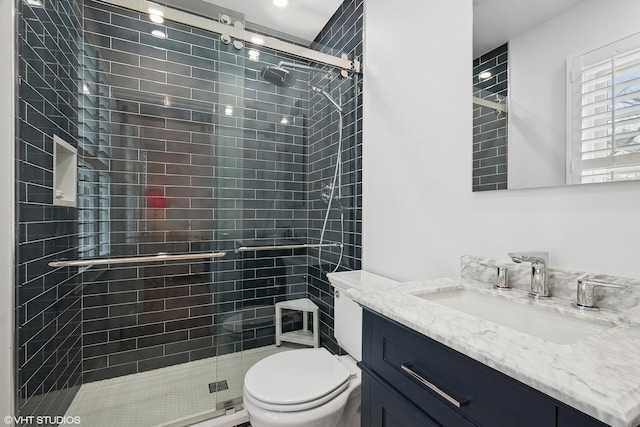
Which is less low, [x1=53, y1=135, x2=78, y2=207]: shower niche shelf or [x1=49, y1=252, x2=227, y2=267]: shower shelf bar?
[x1=53, y1=135, x2=78, y2=207]: shower niche shelf

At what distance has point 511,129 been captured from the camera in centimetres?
103

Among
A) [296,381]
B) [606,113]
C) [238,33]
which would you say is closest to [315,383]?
[296,381]

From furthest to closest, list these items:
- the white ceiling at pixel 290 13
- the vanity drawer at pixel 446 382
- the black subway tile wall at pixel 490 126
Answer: the white ceiling at pixel 290 13 → the black subway tile wall at pixel 490 126 → the vanity drawer at pixel 446 382

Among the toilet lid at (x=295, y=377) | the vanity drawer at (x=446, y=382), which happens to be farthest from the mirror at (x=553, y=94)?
the toilet lid at (x=295, y=377)

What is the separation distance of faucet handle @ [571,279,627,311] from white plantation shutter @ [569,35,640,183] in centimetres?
28

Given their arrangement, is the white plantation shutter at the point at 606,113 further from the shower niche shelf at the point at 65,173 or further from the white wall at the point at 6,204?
the shower niche shelf at the point at 65,173

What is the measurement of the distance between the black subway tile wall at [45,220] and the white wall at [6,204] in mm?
31

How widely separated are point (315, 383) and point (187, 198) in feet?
5.18

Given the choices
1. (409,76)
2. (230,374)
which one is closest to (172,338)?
(230,374)

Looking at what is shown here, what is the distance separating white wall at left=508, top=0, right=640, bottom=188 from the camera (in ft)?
2.65

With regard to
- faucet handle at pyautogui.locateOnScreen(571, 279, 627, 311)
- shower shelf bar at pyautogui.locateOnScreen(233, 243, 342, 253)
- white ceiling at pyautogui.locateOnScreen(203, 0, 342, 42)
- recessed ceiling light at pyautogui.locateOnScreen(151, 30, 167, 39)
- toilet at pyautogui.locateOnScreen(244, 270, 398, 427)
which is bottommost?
toilet at pyautogui.locateOnScreen(244, 270, 398, 427)

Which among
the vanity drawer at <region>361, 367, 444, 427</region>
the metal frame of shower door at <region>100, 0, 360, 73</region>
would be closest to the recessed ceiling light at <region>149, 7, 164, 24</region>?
the metal frame of shower door at <region>100, 0, 360, 73</region>

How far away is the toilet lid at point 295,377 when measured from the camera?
120 centimetres

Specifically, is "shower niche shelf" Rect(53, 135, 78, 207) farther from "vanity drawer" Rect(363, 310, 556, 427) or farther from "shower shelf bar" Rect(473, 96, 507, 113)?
"shower shelf bar" Rect(473, 96, 507, 113)
